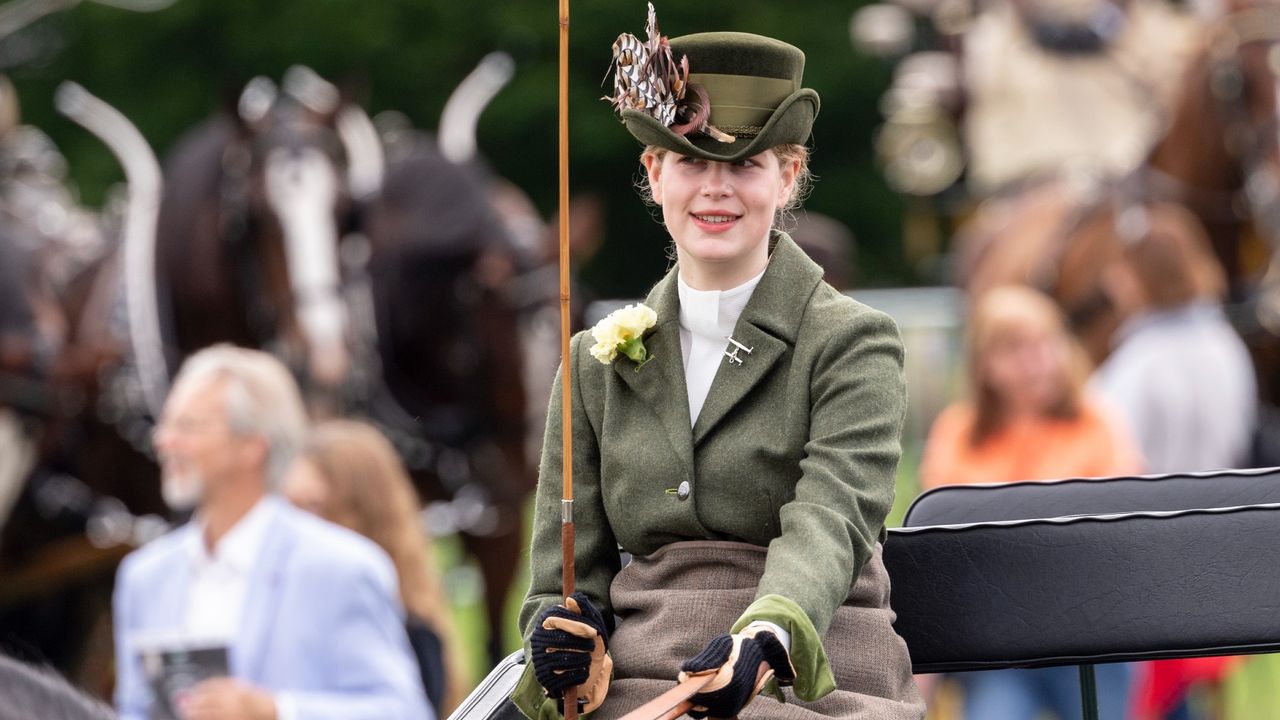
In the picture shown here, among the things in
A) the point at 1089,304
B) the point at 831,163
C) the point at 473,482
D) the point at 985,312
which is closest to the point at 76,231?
the point at 473,482

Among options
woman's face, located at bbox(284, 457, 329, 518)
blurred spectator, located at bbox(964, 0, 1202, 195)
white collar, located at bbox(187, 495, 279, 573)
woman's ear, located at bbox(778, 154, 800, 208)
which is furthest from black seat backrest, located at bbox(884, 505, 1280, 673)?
blurred spectator, located at bbox(964, 0, 1202, 195)

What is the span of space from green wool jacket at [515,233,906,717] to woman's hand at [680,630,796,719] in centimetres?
10

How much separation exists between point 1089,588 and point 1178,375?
4.92 metres

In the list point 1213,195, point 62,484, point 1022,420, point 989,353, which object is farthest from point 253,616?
point 1213,195

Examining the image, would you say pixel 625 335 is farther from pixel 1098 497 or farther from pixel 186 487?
pixel 186 487

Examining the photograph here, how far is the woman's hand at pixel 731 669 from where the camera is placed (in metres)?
2.19

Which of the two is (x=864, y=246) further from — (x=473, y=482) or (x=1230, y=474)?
(x=1230, y=474)

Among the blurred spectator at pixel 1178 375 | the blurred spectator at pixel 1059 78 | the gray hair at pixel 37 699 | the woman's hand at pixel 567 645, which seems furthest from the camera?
the blurred spectator at pixel 1059 78

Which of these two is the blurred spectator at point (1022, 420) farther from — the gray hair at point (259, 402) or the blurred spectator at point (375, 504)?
the gray hair at point (259, 402)

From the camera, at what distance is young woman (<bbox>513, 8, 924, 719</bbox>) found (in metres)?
2.42

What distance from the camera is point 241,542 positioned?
4.84 metres

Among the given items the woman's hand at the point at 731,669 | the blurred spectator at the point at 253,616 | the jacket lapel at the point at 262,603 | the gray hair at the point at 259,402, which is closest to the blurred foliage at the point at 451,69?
the gray hair at the point at 259,402

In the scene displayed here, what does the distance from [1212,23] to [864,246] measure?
592 inches

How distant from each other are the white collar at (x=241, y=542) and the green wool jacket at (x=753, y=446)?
91.4 inches
